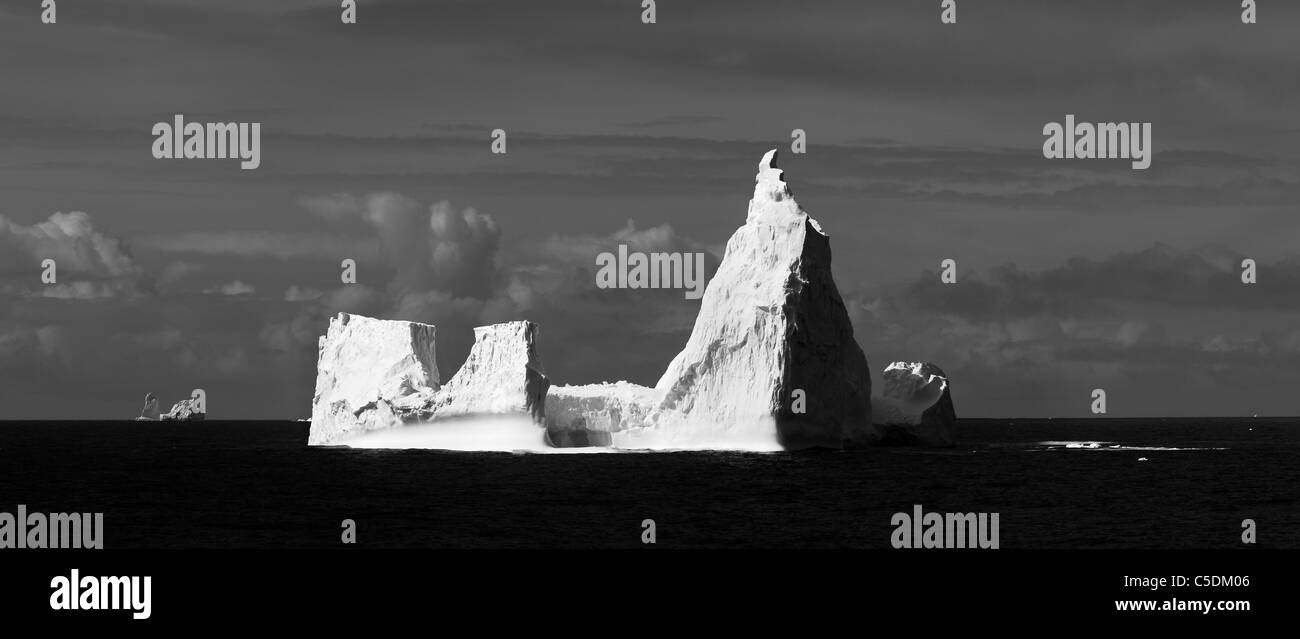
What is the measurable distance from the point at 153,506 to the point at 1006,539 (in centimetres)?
2521

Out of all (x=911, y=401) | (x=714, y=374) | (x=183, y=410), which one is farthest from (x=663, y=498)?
(x=183, y=410)

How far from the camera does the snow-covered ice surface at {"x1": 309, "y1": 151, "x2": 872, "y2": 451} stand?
56000 millimetres

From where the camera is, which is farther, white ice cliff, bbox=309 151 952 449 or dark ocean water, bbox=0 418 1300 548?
white ice cliff, bbox=309 151 952 449

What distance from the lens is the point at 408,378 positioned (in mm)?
59719

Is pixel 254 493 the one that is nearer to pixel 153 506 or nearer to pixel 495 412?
pixel 153 506

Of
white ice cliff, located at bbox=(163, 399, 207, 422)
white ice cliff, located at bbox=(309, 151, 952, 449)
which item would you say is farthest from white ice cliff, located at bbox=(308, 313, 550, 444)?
white ice cliff, located at bbox=(163, 399, 207, 422)

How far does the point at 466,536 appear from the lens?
32938 millimetres

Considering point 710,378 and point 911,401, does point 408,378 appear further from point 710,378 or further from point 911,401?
point 911,401

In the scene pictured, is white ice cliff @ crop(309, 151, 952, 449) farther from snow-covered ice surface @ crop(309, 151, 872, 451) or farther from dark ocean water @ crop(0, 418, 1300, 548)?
dark ocean water @ crop(0, 418, 1300, 548)

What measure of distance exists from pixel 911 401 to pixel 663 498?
29.5 m

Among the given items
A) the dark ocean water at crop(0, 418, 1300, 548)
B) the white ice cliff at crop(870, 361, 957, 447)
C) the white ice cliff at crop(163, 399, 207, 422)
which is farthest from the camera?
the white ice cliff at crop(163, 399, 207, 422)

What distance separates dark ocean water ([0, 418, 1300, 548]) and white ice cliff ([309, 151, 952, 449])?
1567 mm

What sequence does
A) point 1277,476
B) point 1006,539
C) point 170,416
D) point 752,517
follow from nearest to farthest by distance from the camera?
point 1006,539
point 752,517
point 1277,476
point 170,416
